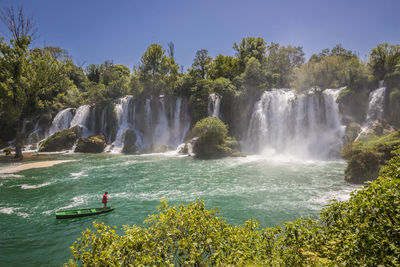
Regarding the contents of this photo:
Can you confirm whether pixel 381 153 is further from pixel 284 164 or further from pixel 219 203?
pixel 219 203

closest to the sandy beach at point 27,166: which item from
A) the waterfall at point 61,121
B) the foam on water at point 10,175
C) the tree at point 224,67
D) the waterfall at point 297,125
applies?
the foam on water at point 10,175

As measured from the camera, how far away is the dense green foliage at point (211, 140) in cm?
3083

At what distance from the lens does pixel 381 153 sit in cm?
1598

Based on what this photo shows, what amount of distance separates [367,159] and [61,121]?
49.5 metres

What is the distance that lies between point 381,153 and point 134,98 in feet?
127

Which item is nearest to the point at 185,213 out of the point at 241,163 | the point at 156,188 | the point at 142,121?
the point at 156,188

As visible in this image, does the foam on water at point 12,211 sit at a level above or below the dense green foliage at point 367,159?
below

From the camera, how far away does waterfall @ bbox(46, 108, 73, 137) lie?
142 ft

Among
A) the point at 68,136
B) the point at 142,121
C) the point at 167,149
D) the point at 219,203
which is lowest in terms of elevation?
the point at 219,203

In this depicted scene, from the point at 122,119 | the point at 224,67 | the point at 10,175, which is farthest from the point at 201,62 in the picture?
the point at 10,175

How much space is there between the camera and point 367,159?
16047mm

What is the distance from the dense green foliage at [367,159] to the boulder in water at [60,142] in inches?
1608

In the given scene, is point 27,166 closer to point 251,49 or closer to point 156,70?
point 156,70

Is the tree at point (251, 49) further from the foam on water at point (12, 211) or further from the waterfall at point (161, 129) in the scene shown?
the foam on water at point (12, 211)
